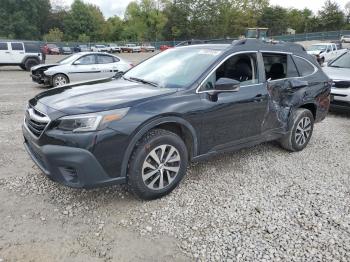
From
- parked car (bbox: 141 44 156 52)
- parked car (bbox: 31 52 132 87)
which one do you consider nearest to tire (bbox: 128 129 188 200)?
parked car (bbox: 31 52 132 87)

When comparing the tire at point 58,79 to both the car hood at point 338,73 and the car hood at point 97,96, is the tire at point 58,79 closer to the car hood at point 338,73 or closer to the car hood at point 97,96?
the car hood at point 97,96

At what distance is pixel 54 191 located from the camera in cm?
402

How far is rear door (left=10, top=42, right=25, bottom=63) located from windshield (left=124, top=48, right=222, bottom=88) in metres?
17.0

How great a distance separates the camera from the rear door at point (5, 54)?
19.3 meters

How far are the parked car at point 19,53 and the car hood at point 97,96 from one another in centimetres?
1732

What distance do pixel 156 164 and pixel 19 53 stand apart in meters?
18.7

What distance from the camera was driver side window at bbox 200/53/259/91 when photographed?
14.5ft

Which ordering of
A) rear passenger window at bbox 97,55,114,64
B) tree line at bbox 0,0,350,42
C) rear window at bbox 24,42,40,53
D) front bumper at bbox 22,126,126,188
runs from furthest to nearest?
1. tree line at bbox 0,0,350,42
2. rear window at bbox 24,42,40,53
3. rear passenger window at bbox 97,55,114,64
4. front bumper at bbox 22,126,126,188

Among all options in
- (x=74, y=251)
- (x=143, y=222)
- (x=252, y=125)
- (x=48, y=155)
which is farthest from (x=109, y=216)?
(x=252, y=125)

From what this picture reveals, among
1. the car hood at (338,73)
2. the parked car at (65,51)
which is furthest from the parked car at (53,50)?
the car hood at (338,73)

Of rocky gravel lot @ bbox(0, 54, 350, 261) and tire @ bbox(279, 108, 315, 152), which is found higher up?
tire @ bbox(279, 108, 315, 152)

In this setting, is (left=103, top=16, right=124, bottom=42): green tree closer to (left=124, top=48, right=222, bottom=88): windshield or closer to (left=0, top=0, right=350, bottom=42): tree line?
(left=0, top=0, right=350, bottom=42): tree line

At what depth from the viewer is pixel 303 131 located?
5.57 meters

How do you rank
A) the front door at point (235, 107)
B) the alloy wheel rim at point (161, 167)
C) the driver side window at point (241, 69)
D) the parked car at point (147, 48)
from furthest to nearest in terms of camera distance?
the parked car at point (147, 48)
the driver side window at point (241, 69)
the front door at point (235, 107)
the alloy wheel rim at point (161, 167)
